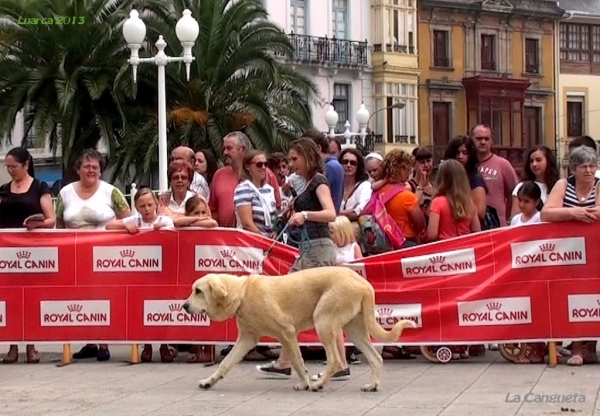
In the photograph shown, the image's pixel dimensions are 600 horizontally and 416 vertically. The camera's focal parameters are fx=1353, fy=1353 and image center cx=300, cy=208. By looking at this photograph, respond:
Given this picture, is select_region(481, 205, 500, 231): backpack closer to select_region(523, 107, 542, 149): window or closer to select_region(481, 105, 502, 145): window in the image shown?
select_region(481, 105, 502, 145): window

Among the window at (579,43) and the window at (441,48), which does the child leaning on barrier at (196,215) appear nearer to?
the window at (441,48)

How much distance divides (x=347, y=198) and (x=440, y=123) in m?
53.0

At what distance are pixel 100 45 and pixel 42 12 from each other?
1.63m

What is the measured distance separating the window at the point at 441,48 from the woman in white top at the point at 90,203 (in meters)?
53.6

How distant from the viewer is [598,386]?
35.9ft

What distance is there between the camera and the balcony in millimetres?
57844

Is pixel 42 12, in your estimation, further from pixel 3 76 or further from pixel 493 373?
pixel 493 373

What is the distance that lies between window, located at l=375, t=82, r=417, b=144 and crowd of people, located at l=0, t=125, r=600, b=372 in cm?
4818

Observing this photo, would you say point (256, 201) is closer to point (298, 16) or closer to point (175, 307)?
point (175, 307)

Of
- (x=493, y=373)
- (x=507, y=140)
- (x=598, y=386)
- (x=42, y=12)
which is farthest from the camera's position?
(x=507, y=140)

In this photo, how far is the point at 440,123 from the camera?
66250mm

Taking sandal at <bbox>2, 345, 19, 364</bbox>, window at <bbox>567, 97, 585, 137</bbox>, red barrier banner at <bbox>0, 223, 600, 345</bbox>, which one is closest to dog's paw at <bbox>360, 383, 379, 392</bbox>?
red barrier banner at <bbox>0, 223, 600, 345</bbox>

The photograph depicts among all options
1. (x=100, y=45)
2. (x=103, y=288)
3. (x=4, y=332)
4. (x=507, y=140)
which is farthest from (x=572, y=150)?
(x=507, y=140)

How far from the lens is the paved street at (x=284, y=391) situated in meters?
9.97
